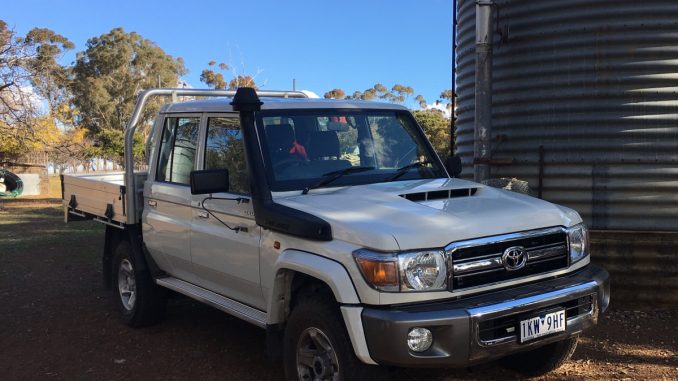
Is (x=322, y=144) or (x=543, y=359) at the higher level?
(x=322, y=144)

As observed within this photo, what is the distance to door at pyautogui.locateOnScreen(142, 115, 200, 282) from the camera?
5.10 meters

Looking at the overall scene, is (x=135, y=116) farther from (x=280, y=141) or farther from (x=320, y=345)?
(x=320, y=345)

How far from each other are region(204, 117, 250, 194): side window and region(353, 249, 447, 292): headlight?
1323 millimetres

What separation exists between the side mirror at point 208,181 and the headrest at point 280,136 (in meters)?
0.42

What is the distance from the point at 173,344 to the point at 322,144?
245cm

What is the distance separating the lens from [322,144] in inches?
180

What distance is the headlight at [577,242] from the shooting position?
154 inches

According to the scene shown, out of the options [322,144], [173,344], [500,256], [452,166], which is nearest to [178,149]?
[322,144]

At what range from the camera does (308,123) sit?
15.2 feet

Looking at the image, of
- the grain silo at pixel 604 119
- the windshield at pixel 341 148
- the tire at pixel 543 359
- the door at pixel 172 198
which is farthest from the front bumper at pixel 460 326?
the grain silo at pixel 604 119

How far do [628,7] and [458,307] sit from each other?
4.19 meters

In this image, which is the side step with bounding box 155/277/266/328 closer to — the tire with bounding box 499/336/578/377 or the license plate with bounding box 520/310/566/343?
the license plate with bounding box 520/310/566/343

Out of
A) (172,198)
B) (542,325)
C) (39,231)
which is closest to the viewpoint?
(542,325)

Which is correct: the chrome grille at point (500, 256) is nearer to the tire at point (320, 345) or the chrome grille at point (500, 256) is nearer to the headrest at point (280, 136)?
the tire at point (320, 345)
